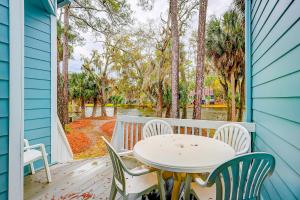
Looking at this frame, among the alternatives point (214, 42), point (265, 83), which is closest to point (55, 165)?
point (265, 83)

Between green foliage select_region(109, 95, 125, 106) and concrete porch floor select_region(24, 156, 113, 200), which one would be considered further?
green foliage select_region(109, 95, 125, 106)

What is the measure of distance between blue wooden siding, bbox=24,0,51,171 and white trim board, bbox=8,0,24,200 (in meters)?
1.91

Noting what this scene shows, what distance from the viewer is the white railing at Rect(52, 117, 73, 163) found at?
345 centimetres

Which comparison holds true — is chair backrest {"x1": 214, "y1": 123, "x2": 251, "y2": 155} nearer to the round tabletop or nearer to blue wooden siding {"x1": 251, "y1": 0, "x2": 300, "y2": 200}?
blue wooden siding {"x1": 251, "y1": 0, "x2": 300, "y2": 200}

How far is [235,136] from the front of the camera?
246 cm

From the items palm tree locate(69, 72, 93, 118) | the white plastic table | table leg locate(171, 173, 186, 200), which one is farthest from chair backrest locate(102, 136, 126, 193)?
palm tree locate(69, 72, 93, 118)

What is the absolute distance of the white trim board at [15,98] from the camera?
1.26 meters

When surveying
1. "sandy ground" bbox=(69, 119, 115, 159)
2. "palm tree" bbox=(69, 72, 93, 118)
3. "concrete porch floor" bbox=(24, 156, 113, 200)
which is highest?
"palm tree" bbox=(69, 72, 93, 118)

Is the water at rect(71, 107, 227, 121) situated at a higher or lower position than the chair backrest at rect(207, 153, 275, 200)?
lower

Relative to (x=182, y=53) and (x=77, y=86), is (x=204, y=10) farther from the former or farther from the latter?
(x=77, y=86)

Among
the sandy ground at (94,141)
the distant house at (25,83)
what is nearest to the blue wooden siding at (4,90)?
the distant house at (25,83)

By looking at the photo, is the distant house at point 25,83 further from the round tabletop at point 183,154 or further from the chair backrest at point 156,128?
the chair backrest at point 156,128

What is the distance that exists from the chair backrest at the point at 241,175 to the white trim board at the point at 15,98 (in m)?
1.39

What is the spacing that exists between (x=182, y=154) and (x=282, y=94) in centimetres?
99
